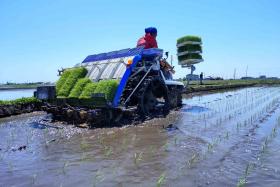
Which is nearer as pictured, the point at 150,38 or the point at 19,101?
the point at 150,38

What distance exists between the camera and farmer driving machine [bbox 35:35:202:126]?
37.1 ft

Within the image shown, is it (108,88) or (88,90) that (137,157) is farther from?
(88,90)

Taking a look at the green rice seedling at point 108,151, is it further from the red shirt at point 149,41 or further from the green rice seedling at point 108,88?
the red shirt at point 149,41

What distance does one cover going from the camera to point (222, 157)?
7.11m

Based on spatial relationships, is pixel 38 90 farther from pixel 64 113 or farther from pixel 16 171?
pixel 16 171

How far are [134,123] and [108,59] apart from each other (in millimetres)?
3320

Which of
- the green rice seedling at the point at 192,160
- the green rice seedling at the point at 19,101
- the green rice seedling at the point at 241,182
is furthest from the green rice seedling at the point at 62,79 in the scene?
the green rice seedling at the point at 241,182

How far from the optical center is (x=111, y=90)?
11250mm

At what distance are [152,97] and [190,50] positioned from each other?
70.5ft

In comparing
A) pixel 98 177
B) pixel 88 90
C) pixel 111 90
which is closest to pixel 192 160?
pixel 98 177

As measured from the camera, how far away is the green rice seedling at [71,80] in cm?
1274

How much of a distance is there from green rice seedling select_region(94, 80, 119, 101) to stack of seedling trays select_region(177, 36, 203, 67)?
930 inches

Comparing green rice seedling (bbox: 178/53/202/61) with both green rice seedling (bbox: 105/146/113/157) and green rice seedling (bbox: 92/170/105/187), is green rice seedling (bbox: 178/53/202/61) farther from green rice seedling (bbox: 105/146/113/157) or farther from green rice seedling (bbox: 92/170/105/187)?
green rice seedling (bbox: 92/170/105/187)

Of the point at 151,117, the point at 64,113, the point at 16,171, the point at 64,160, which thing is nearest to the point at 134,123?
the point at 151,117
